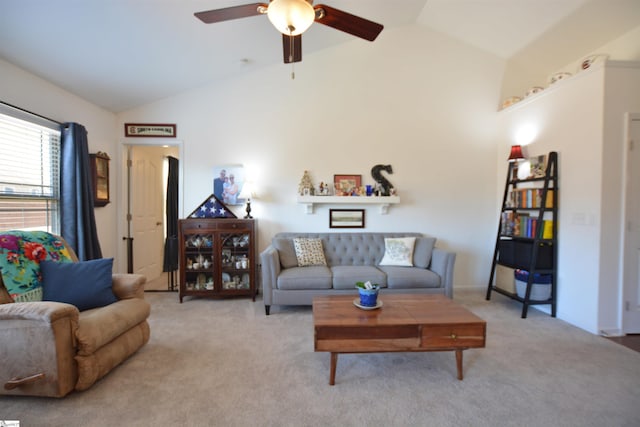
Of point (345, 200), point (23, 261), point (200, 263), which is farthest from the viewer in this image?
point (345, 200)

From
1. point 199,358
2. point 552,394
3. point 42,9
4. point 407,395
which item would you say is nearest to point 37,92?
point 42,9

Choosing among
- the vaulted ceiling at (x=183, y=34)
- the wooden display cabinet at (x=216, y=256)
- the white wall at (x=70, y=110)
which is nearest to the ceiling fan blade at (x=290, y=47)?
the vaulted ceiling at (x=183, y=34)

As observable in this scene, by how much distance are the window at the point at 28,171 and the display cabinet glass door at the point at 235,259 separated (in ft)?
5.62

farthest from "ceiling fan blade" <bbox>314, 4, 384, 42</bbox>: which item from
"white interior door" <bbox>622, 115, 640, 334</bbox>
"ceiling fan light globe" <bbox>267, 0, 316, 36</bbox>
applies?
"white interior door" <bbox>622, 115, 640, 334</bbox>

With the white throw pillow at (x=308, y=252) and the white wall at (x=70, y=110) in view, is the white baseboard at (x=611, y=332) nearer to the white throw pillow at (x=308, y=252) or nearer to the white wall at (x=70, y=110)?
the white throw pillow at (x=308, y=252)

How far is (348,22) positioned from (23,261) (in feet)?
9.31

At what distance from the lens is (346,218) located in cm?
394

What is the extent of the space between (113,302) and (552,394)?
3128 mm

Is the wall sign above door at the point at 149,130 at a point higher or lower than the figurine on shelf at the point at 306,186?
higher

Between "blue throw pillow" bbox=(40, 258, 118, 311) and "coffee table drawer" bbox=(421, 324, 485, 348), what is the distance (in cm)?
234

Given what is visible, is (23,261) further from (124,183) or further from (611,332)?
(611,332)

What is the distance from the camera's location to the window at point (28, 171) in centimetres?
242

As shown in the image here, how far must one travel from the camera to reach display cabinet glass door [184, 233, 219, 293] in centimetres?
350

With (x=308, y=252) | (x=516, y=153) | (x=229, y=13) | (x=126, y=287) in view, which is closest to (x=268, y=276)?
(x=308, y=252)
